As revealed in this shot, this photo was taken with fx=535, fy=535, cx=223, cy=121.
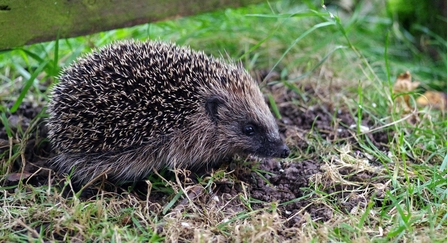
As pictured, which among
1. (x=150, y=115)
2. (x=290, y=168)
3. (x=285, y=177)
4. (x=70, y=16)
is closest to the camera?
(x=150, y=115)

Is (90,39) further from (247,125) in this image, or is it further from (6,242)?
(6,242)

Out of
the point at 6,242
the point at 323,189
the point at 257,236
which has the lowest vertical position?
the point at 323,189

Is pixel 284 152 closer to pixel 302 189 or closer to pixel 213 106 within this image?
pixel 302 189

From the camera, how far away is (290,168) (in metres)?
4.75

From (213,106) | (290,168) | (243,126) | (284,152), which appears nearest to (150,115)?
(213,106)

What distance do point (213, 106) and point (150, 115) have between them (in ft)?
2.01

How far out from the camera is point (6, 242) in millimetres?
3586

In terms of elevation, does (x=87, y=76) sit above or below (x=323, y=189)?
above

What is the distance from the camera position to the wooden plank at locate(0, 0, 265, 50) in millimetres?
4781

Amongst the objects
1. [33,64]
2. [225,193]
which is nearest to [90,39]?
[33,64]

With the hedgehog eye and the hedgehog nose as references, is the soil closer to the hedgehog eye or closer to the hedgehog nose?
the hedgehog nose

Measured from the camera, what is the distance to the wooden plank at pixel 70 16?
4781 mm

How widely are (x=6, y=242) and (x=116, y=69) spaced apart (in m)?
1.66

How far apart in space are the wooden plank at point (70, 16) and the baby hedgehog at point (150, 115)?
484 mm
